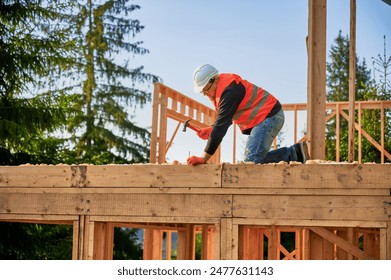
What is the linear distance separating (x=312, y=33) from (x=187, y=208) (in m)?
2.34

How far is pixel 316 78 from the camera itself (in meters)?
7.74

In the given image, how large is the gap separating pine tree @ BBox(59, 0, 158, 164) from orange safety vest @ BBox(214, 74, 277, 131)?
18479 millimetres

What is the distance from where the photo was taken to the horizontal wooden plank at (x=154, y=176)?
6738 mm

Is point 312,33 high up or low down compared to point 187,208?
up

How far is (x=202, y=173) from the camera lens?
22.2 ft

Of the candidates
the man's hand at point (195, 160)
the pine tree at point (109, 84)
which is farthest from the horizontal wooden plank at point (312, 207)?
the pine tree at point (109, 84)

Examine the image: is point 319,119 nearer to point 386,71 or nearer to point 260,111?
point 260,111

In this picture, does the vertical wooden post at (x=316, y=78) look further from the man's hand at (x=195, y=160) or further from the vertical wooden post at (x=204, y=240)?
the vertical wooden post at (x=204, y=240)

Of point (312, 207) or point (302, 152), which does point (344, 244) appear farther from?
point (302, 152)

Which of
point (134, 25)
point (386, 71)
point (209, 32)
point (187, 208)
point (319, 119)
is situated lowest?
point (187, 208)

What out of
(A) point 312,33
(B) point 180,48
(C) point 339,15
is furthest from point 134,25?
(A) point 312,33

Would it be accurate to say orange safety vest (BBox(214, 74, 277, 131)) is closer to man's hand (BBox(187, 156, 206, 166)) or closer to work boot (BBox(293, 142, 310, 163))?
work boot (BBox(293, 142, 310, 163))

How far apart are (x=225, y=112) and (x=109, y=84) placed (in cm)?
2062

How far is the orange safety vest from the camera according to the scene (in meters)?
7.20
